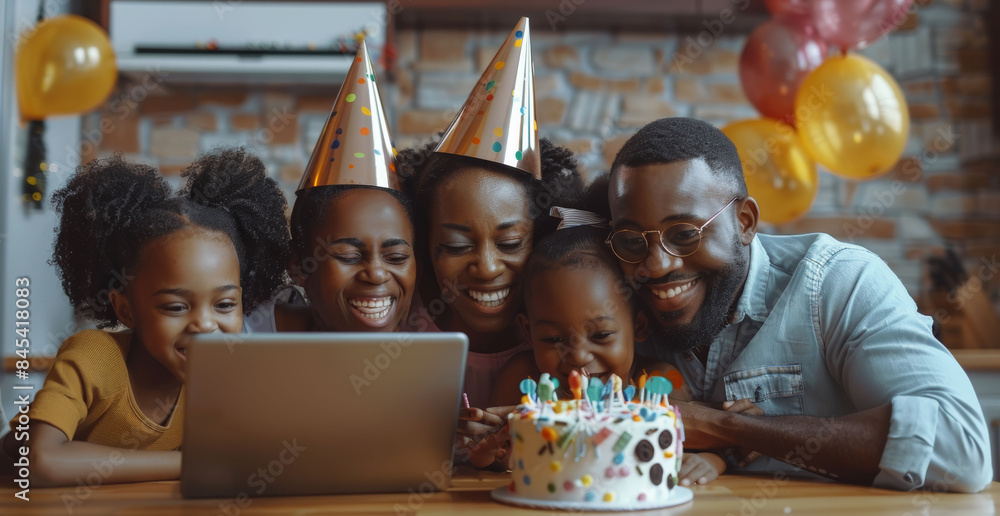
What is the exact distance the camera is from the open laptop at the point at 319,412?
3.29 feet

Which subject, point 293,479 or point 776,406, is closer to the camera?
point 293,479

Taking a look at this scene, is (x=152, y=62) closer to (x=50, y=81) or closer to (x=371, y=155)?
(x=50, y=81)

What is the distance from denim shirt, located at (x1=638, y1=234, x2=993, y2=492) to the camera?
1241 mm

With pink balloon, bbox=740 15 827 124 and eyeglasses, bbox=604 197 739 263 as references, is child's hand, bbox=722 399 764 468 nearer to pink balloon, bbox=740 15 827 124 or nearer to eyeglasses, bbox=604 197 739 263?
eyeglasses, bbox=604 197 739 263

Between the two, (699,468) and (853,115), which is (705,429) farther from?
(853,115)

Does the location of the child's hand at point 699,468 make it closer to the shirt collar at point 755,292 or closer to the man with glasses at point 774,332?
the man with glasses at point 774,332

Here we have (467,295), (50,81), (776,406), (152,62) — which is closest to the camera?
(776,406)

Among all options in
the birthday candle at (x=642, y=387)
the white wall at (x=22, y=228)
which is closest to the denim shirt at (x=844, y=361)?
the birthday candle at (x=642, y=387)

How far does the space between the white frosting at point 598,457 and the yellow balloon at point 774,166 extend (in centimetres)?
171

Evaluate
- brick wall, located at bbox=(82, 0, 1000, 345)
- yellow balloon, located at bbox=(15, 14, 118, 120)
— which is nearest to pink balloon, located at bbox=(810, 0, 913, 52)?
brick wall, located at bbox=(82, 0, 1000, 345)

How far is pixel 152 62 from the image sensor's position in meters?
3.24

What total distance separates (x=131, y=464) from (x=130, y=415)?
0.60 feet

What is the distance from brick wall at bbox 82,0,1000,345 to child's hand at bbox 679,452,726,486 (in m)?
2.19

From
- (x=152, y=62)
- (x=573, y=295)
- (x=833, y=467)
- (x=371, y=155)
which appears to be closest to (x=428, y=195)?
(x=371, y=155)
